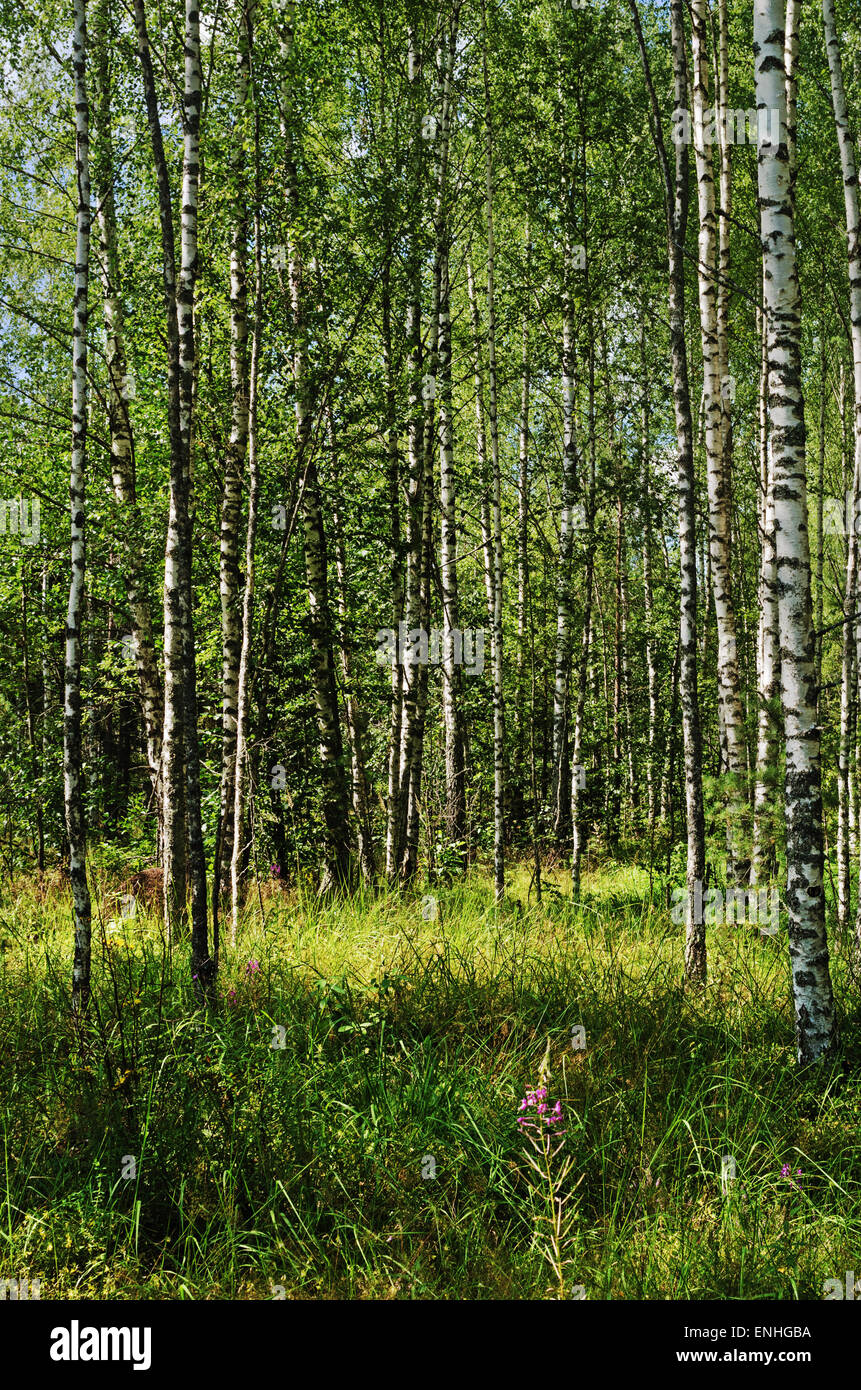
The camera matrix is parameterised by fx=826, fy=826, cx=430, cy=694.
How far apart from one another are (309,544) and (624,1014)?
4.99 metres

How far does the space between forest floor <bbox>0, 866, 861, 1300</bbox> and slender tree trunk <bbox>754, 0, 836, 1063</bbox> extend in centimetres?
42

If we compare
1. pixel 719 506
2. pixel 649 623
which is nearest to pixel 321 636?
pixel 719 506

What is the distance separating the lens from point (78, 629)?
13.4ft

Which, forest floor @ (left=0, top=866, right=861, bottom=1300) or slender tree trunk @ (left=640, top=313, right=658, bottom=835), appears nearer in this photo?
forest floor @ (left=0, top=866, right=861, bottom=1300)

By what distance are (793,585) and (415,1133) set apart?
2861mm

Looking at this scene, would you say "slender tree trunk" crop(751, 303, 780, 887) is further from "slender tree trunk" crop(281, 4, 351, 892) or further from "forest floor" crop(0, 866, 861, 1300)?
"slender tree trunk" crop(281, 4, 351, 892)

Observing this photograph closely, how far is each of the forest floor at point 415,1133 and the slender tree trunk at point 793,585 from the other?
0.42m

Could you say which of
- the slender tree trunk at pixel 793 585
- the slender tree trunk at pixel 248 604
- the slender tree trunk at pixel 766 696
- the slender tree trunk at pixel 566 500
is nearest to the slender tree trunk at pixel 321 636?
the slender tree trunk at pixel 248 604

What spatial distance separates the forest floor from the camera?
2734 mm

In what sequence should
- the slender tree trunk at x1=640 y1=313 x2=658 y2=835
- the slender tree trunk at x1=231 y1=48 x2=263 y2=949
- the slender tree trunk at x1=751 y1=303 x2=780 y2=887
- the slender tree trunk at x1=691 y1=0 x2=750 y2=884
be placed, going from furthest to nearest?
the slender tree trunk at x1=640 y1=313 x2=658 y2=835 → the slender tree trunk at x1=691 y1=0 x2=750 y2=884 → the slender tree trunk at x1=751 y1=303 x2=780 y2=887 → the slender tree trunk at x1=231 y1=48 x2=263 y2=949

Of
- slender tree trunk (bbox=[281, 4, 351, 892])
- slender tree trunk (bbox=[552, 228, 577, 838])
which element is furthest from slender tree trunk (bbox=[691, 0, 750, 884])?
slender tree trunk (bbox=[281, 4, 351, 892])

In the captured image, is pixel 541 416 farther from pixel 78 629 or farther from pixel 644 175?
pixel 78 629

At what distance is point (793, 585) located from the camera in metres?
3.78

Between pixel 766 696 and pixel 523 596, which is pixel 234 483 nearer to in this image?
pixel 766 696
